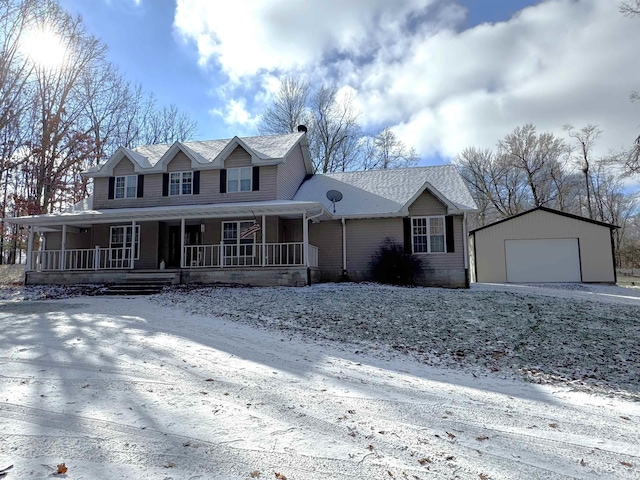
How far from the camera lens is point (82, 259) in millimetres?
16297

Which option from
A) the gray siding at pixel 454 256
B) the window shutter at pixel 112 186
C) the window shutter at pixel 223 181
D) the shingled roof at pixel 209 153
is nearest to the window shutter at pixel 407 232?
the gray siding at pixel 454 256

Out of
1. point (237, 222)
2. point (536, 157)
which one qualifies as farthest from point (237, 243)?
point (536, 157)

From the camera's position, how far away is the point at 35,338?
6.31m

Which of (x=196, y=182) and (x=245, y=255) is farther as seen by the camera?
(x=196, y=182)

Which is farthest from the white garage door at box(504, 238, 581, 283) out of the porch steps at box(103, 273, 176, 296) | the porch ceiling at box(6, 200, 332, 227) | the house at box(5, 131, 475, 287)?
the porch steps at box(103, 273, 176, 296)

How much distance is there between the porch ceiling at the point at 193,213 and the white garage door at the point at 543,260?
8.97 m

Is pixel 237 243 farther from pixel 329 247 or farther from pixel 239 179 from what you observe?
pixel 329 247

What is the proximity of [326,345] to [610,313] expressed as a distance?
6.86m

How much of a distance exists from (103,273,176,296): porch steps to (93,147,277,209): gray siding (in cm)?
359

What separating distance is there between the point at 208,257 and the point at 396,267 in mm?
7370

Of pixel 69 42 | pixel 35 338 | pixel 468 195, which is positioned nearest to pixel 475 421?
pixel 35 338

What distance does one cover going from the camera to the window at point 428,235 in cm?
1549

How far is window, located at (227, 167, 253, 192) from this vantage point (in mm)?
16297

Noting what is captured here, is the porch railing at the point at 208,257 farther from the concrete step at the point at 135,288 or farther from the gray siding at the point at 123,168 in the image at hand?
the gray siding at the point at 123,168
